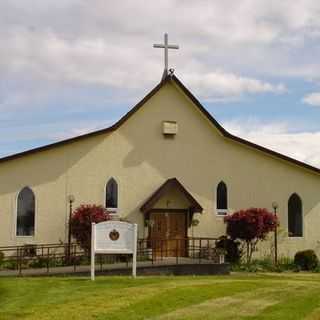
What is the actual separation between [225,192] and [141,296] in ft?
53.7

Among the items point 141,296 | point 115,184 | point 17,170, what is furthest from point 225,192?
point 141,296

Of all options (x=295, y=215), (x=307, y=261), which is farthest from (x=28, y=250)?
(x=295, y=215)

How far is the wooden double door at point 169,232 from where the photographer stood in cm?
2845

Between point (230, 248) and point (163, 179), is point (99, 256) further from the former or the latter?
point (230, 248)

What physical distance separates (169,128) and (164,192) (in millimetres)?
2766

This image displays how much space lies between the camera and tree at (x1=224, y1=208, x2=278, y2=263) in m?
27.9

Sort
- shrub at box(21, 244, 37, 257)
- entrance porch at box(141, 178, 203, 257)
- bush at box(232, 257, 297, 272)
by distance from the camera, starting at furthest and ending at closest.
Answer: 1. entrance porch at box(141, 178, 203, 257)
2. bush at box(232, 257, 297, 272)
3. shrub at box(21, 244, 37, 257)

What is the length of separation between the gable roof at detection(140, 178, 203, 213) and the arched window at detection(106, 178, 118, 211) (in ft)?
3.77

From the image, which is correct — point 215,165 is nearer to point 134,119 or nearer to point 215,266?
point 134,119

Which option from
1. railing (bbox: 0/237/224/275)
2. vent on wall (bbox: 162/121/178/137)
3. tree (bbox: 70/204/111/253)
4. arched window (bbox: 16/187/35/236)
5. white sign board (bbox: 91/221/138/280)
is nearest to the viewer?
white sign board (bbox: 91/221/138/280)

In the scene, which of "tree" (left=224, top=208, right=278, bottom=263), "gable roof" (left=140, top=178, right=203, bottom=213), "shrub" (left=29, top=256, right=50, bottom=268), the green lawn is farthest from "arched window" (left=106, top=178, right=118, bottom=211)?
the green lawn

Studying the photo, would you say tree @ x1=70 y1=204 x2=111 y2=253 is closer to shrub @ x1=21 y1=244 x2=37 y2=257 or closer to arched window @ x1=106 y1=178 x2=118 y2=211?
arched window @ x1=106 y1=178 x2=118 y2=211

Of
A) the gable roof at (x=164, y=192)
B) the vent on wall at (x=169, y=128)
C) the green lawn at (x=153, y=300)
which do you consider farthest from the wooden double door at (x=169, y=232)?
the green lawn at (x=153, y=300)

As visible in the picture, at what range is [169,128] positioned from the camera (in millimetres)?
28984
